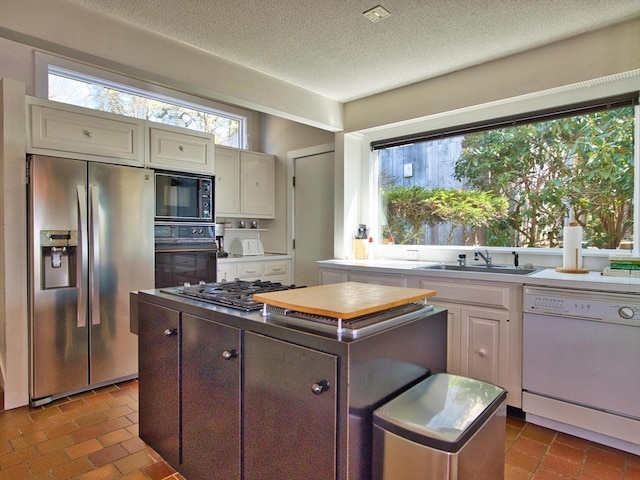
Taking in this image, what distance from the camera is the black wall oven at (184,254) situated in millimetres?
3166

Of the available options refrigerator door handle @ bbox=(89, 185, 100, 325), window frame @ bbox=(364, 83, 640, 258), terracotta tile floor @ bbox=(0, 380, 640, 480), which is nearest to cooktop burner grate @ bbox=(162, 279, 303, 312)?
terracotta tile floor @ bbox=(0, 380, 640, 480)

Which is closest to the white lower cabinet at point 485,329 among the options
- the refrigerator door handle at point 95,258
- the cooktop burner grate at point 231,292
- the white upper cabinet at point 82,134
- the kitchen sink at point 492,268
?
the kitchen sink at point 492,268

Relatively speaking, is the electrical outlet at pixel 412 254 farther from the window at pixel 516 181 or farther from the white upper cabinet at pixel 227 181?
the white upper cabinet at pixel 227 181

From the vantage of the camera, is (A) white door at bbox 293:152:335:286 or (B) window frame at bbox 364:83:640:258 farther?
(A) white door at bbox 293:152:335:286

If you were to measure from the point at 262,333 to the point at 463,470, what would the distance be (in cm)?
73

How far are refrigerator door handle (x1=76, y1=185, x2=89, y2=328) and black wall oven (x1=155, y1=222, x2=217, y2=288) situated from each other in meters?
0.54

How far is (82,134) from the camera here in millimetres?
2719

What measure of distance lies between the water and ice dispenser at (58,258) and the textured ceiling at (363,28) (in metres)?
1.45

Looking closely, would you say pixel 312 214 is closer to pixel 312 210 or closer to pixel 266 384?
pixel 312 210

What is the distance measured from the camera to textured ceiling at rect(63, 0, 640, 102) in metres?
2.10

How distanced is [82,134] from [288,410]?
2.52 m

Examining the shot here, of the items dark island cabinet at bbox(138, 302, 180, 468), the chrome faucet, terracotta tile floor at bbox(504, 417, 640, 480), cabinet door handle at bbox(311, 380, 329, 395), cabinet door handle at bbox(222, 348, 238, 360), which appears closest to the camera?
cabinet door handle at bbox(311, 380, 329, 395)

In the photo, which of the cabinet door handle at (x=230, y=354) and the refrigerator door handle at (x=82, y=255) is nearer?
the cabinet door handle at (x=230, y=354)

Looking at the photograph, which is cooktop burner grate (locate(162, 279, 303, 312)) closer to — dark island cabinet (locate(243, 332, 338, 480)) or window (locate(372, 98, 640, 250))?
dark island cabinet (locate(243, 332, 338, 480))
